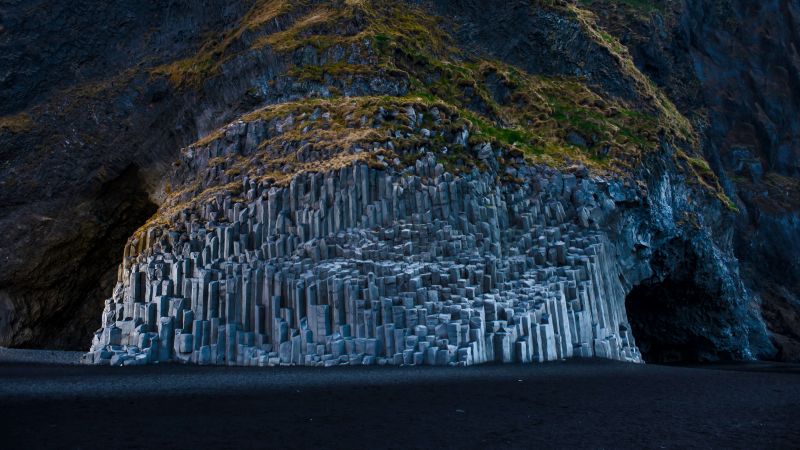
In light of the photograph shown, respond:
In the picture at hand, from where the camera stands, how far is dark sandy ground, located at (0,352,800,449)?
10594mm

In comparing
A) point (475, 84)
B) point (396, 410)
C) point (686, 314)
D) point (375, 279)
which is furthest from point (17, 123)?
point (686, 314)

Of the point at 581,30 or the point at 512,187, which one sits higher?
the point at 581,30

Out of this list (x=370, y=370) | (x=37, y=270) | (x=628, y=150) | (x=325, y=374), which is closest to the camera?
(x=325, y=374)

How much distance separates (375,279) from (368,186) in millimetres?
4177

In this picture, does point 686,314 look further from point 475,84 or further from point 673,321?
point 475,84

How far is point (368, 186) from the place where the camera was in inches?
1054

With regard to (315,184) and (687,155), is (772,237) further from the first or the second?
(315,184)

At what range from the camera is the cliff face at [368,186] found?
25.0 metres

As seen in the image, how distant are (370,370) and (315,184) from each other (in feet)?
28.8

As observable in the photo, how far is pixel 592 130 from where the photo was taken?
34.9m

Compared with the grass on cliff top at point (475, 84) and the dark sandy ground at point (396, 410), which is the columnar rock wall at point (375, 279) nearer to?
the dark sandy ground at point (396, 410)

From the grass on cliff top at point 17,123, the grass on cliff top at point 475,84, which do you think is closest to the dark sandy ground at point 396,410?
the grass on cliff top at point 475,84

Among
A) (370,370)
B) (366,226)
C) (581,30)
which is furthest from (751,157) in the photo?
(370,370)

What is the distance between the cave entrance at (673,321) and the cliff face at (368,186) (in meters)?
0.14
